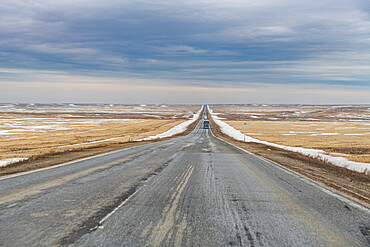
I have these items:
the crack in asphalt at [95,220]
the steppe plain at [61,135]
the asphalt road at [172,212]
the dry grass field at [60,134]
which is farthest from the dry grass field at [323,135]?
the dry grass field at [60,134]

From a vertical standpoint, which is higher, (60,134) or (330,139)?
(330,139)

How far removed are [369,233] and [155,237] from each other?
3801mm

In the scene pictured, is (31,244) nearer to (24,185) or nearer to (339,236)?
(24,185)

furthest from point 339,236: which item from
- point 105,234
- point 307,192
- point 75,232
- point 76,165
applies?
point 76,165

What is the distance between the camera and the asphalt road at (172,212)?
3.89 metres

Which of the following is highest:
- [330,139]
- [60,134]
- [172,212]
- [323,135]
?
[172,212]

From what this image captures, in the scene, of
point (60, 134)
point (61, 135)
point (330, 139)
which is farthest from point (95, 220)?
point (60, 134)

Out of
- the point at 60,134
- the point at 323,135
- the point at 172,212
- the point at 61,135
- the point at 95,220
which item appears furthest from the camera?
the point at 323,135

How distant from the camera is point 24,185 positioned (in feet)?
22.3

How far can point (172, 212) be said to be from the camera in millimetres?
4988

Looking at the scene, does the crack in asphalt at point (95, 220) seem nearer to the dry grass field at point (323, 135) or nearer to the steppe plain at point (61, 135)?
the steppe plain at point (61, 135)

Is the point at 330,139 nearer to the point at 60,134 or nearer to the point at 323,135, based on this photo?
the point at 323,135

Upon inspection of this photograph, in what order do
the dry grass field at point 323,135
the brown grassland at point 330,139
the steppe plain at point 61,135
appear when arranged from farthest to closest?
1. the dry grass field at point 323,135
2. the steppe plain at point 61,135
3. the brown grassland at point 330,139

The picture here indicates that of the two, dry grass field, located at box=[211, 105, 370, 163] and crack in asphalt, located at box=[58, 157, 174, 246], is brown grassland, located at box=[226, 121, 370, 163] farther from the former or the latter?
crack in asphalt, located at box=[58, 157, 174, 246]
